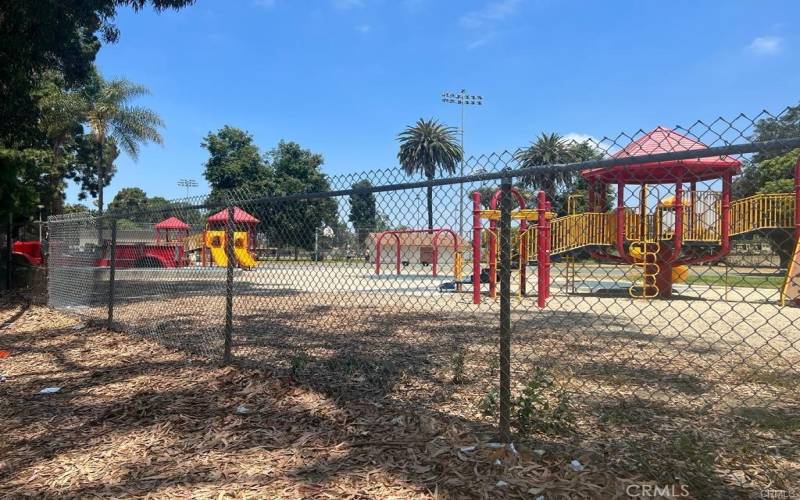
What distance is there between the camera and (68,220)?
8289 millimetres

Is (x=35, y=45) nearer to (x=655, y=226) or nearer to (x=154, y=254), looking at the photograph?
(x=154, y=254)

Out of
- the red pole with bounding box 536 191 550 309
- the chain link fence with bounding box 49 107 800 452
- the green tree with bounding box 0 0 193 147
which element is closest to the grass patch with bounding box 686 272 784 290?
the chain link fence with bounding box 49 107 800 452

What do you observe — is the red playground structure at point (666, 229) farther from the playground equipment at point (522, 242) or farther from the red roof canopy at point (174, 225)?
the red roof canopy at point (174, 225)

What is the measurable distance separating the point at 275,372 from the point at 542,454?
249 cm

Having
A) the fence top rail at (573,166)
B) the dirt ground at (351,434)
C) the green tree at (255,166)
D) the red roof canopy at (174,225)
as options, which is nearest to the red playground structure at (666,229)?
the dirt ground at (351,434)

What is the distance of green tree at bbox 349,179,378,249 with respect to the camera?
395 centimetres

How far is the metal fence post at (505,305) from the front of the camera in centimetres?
287

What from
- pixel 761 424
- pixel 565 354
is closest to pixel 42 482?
pixel 761 424

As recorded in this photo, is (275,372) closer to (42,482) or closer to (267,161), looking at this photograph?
(42,482)

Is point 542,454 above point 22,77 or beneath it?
beneath

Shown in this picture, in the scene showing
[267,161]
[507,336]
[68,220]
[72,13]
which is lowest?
[507,336]

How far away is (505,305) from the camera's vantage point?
9.54ft

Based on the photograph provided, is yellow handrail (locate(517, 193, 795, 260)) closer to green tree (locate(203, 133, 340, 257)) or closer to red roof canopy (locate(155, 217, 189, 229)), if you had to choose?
red roof canopy (locate(155, 217, 189, 229))

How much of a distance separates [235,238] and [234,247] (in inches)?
34.0
